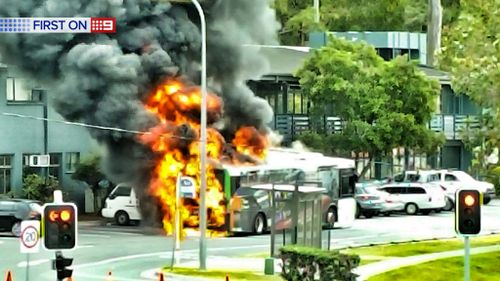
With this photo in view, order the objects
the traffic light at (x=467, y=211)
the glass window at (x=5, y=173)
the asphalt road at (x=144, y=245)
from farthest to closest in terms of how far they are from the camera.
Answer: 1. the glass window at (x=5, y=173)
2. the asphalt road at (x=144, y=245)
3. the traffic light at (x=467, y=211)

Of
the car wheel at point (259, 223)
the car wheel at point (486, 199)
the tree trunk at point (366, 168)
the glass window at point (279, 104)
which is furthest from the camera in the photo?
the car wheel at point (486, 199)

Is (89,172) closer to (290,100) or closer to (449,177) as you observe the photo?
(290,100)

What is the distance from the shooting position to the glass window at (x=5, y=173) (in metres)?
52.5

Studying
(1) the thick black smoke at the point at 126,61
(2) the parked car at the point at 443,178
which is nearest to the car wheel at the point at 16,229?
(1) the thick black smoke at the point at 126,61

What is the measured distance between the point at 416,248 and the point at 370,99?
18.5 meters

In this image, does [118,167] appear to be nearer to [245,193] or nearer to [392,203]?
[245,193]

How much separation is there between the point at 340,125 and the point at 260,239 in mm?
15171

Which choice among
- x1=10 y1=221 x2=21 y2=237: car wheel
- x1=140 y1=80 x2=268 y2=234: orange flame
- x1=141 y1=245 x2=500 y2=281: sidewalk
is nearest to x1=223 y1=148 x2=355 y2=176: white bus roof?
x1=140 y1=80 x2=268 y2=234: orange flame

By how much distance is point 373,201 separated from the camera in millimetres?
53906

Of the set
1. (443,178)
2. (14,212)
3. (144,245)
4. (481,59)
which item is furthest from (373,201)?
(481,59)

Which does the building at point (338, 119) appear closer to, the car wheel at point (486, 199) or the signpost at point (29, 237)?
the car wheel at point (486, 199)

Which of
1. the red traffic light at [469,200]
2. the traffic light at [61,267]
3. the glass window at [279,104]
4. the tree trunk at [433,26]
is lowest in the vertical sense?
the traffic light at [61,267]

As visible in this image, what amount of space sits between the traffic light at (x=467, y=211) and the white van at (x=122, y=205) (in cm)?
2879

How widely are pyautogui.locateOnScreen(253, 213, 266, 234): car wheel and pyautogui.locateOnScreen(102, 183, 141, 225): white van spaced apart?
5.29 meters
